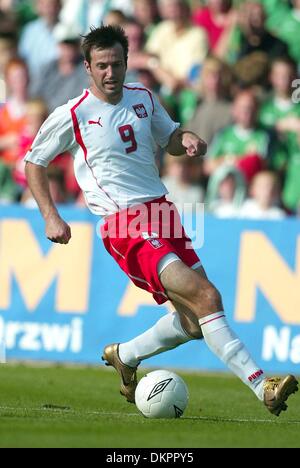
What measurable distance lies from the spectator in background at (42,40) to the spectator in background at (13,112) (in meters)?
0.75

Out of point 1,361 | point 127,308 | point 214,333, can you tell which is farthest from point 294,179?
point 214,333

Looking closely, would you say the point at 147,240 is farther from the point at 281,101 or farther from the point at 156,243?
the point at 281,101

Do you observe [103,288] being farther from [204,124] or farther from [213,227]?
[204,124]

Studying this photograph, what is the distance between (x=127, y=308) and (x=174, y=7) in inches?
222

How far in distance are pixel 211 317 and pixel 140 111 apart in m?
1.86

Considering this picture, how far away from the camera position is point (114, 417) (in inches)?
357

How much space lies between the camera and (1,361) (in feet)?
46.4

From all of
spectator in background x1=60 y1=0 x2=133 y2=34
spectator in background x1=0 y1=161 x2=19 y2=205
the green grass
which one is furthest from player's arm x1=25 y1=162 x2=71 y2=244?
spectator in background x1=60 y1=0 x2=133 y2=34

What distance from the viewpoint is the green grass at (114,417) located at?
24.8 feet

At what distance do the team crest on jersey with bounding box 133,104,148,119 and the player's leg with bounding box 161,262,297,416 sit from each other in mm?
1336

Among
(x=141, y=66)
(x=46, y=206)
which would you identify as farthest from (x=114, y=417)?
(x=141, y=66)

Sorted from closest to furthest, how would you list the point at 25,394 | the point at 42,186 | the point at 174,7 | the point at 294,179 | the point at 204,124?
the point at 42,186, the point at 25,394, the point at 294,179, the point at 204,124, the point at 174,7

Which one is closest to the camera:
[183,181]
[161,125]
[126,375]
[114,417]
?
[114,417]

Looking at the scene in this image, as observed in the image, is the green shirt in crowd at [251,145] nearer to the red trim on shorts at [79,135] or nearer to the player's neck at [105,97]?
the player's neck at [105,97]
